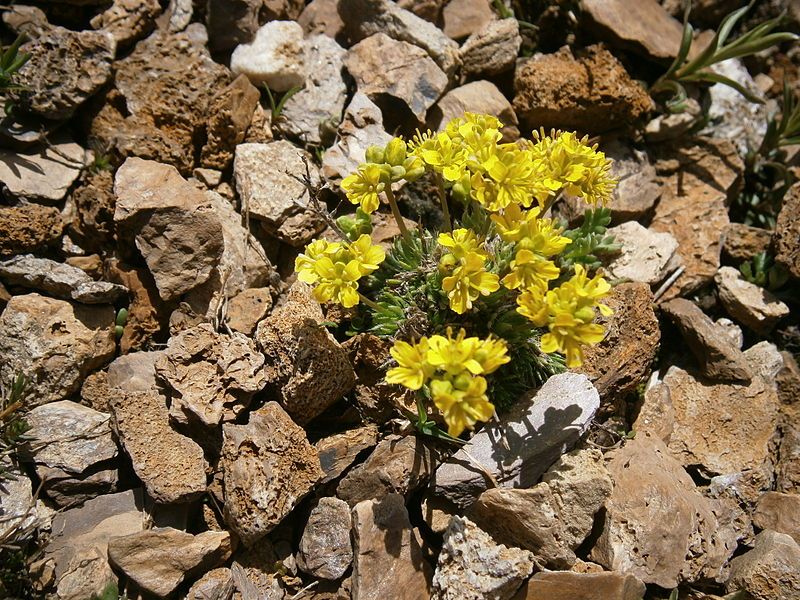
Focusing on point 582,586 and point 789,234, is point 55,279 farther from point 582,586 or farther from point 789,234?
point 789,234

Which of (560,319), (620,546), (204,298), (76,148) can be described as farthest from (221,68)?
(620,546)

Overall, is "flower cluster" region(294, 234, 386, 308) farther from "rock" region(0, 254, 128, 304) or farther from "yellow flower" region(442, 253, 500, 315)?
"rock" region(0, 254, 128, 304)

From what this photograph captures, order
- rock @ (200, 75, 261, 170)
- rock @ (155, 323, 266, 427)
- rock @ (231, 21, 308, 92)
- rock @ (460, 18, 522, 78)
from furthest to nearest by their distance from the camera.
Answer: rock @ (460, 18, 522, 78) → rock @ (231, 21, 308, 92) → rock @ (200, 75, 261, 170) → rock @ (155, 323, 266, 427)

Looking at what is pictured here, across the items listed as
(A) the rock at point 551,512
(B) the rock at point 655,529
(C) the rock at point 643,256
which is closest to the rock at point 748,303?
(C) the rock at point 643,256

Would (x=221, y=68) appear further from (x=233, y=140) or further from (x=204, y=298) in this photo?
(x=204, y=298)

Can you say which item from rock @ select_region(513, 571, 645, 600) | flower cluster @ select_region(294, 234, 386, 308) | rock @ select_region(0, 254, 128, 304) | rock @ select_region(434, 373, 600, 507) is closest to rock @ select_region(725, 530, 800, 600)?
rock @ select_region(513, 571, 645, 600)
